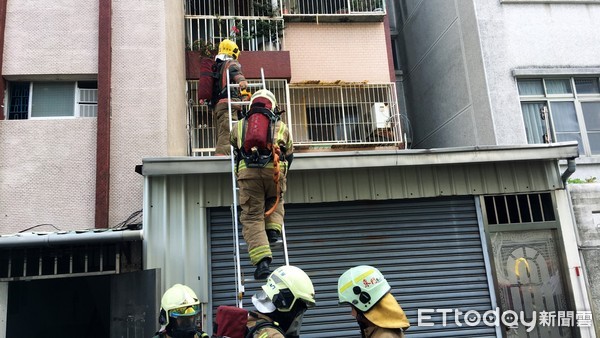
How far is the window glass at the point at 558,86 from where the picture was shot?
10.2 meters

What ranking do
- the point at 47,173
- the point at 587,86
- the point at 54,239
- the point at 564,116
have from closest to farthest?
the point at 54,239 → the point at 47,173 → the point at 564,116 → the point at 587,86

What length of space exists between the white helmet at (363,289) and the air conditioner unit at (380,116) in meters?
7.12

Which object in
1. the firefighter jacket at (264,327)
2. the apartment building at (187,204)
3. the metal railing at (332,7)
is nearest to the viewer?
the firefighter jacket at (264,327)

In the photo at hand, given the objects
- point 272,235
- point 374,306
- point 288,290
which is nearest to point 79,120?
point 272,235

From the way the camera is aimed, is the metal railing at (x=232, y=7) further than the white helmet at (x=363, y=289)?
Yes

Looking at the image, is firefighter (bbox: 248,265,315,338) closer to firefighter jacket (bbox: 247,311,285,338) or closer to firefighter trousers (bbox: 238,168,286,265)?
firefighter jacket (bbox: 247,311,285,338)

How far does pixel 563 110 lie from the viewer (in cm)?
1018

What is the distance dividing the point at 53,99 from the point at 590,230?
854cm

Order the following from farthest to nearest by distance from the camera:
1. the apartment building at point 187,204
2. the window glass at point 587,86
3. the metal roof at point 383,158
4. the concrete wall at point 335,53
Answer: the concrete wall at point 335,53, the window glass at point 587,86, the apartment building at point 187,204, the metal roof at point 383,158

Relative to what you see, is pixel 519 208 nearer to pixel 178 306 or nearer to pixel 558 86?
pixel 558 86

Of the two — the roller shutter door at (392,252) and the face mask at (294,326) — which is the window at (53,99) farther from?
the face mask at (294,326)

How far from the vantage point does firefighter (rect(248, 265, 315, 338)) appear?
3.39 meters

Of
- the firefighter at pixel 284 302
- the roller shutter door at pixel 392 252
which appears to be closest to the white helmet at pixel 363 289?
the firefighter at pixel 284 302

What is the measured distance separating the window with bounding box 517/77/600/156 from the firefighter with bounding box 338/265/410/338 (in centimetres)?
789
